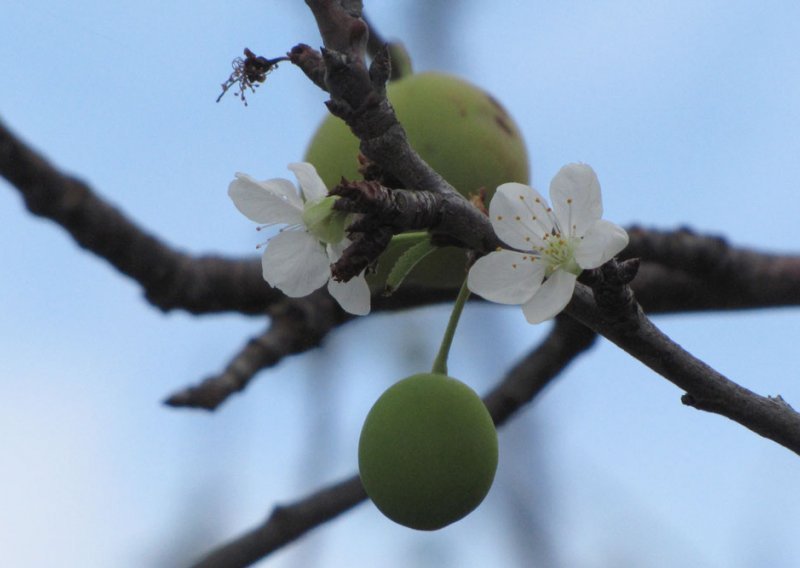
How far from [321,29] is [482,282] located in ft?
0.98

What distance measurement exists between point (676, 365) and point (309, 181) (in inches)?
16.2

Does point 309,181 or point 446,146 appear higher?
point 309,181

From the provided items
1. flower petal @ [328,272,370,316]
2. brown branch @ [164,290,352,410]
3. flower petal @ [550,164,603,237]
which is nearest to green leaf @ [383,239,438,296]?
flower petal @ [328,272,370,316]

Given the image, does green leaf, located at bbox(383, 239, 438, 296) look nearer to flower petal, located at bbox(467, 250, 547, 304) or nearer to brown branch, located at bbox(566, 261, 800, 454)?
flower petal, located at bbox(467, 250, 547, 304)

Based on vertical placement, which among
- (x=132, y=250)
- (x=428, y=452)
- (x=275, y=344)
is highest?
(x=428, y=452)

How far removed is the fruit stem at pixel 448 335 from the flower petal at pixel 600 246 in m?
0.18

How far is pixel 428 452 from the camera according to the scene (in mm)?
1140

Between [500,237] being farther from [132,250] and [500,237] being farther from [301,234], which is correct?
[132,250]

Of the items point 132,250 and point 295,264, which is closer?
point 295,264

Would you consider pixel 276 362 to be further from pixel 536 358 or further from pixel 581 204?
pixel 581 204

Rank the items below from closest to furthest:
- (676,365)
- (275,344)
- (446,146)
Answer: (676,365) → (446,146) → (275,344)

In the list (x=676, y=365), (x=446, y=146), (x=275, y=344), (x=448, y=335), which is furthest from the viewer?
(x=275, y=344)

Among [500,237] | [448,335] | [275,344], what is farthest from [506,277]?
[275,344]

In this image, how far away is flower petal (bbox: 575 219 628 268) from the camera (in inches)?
38.4
